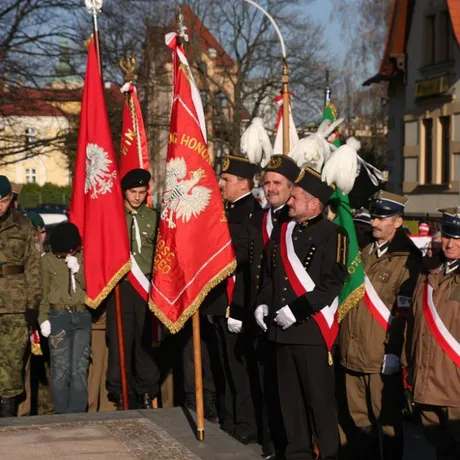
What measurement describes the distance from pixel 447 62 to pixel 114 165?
21969 millimetres

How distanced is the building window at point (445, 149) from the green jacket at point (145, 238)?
21.6m

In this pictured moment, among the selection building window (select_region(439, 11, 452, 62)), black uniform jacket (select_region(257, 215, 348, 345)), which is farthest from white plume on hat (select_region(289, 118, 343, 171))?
building window (select_region(439, 11, 452, 62))

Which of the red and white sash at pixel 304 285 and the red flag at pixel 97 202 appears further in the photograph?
the red flag at pixel 97 202

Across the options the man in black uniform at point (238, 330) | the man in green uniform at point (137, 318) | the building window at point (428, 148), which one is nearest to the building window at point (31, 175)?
the building window at point (428, 148)

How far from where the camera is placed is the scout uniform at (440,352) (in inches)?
268

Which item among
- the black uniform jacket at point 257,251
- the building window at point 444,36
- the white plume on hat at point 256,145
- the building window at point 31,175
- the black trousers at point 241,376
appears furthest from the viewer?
the building window at point 31,175

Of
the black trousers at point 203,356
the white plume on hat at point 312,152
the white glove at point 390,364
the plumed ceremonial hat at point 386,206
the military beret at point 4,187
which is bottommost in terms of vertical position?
the black trousers at point 203,356

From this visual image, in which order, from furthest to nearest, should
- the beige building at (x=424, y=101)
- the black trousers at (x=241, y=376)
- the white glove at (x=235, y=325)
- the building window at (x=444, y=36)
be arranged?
the building window at (x=444, y=36) < the beige building at (x=424, y=101) < the black trousers at (x=241, y=376) < the white glove at (x=235, y=325)

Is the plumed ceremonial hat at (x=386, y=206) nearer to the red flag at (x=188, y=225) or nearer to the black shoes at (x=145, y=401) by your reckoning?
the red flag at (x=188, y=225)

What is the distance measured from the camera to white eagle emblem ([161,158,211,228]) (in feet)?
25.2

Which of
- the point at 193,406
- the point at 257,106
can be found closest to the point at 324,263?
the point at 193,406

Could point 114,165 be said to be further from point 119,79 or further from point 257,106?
point 257,106

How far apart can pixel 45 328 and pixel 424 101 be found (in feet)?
79.1

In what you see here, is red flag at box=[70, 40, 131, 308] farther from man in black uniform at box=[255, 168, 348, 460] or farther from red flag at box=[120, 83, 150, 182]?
man in black uniform at box=[255, 168, 348, 460]
